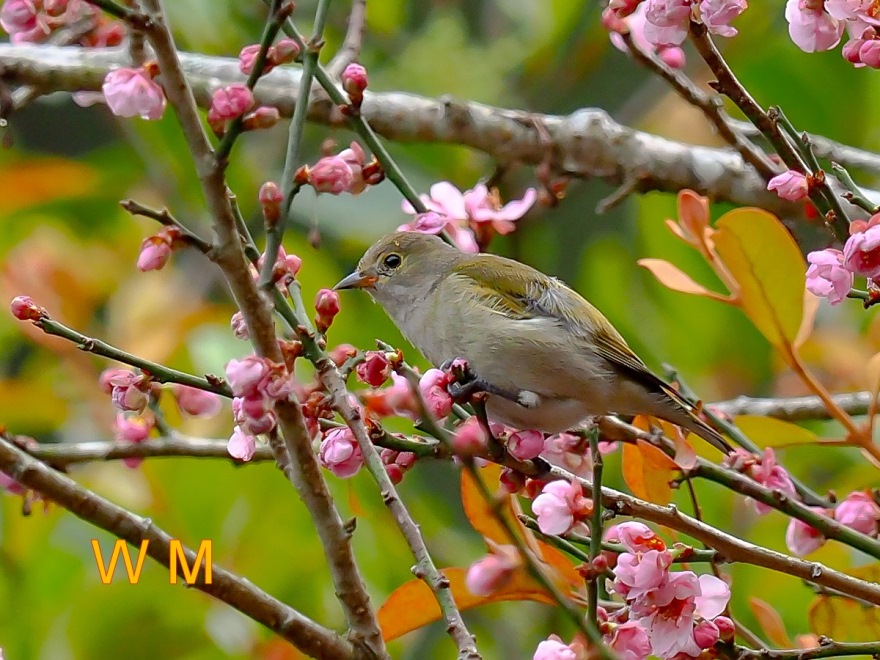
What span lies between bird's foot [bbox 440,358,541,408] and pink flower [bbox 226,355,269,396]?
1.00 ft

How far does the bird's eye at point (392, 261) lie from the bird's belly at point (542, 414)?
0.52 meters

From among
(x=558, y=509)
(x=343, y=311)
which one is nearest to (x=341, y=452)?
(x=558, y=509)

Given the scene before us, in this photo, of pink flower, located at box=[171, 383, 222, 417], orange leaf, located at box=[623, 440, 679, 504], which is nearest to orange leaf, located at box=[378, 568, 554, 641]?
orange leaf, located at box=[623, 440, 679, 504]

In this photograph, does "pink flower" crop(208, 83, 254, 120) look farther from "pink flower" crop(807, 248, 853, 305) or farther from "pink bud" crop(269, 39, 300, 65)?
"pink flower" crop(807, 248, 853, 305)

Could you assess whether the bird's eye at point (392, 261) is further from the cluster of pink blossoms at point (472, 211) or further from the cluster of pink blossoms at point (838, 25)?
the cluster of pink blossoms at point (838, 25)

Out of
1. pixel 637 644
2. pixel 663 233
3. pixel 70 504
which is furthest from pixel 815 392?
pixel 663 233

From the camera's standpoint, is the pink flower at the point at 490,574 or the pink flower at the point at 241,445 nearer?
the pink flower at the point at 490,574

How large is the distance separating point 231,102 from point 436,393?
382 mm

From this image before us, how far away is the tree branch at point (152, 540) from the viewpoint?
3.95 ft

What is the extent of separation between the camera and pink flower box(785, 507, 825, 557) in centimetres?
133

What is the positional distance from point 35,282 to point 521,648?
1.52m

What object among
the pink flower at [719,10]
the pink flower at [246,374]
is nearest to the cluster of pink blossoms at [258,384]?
the pink flower at [246,374]

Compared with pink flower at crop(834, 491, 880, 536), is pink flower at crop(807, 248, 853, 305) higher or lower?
higher

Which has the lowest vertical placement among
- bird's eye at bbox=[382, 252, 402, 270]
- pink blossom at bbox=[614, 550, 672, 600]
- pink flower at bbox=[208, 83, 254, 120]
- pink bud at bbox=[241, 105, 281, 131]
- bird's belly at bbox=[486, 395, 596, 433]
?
bird's eye at bbox=[382, 252, 402, 270]
